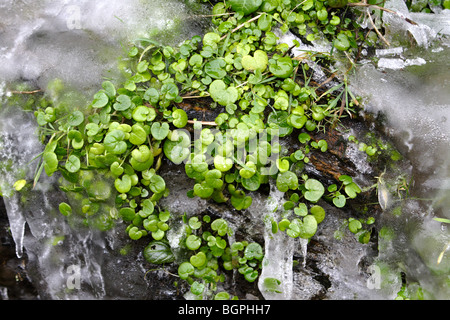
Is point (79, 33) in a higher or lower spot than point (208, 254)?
higher

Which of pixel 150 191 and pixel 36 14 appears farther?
pixel 36 14

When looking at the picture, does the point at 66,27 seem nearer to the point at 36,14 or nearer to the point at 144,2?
the point at 36,14

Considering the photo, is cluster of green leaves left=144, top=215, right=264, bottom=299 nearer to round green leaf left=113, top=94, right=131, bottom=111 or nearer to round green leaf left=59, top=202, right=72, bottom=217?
round green leaf left=59, top=202, right=72, bottom=217

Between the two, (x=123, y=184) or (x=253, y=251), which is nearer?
(x=123, y=184)

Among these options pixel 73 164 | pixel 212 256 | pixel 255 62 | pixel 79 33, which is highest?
pixel 79 33

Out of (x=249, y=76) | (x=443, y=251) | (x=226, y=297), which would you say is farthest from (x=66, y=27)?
(x=443, y=251)

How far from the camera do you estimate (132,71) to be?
201 centimetres

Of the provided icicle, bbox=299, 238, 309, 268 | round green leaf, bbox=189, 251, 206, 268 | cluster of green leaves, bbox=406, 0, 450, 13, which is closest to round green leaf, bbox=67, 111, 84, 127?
round green leaf, bbox=189, 251, 206, 268

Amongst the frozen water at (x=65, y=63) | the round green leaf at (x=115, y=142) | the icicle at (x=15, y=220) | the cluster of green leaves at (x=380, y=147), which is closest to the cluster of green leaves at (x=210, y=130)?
the round green leaf at (x=115, y=142)

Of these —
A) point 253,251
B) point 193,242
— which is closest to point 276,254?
point 253,251

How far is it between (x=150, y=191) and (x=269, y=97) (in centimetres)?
93

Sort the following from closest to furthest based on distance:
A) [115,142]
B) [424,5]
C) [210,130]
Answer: [115,142] < [210,130] < [424,5]

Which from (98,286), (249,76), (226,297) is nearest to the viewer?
(249,76)

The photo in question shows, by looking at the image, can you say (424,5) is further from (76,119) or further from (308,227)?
(76,119)
